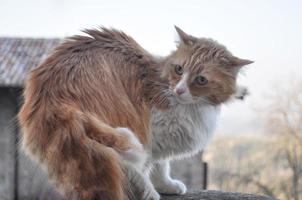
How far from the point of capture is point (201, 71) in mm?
1710

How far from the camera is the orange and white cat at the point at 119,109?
1396 millimetres

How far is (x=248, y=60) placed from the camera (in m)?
1.76

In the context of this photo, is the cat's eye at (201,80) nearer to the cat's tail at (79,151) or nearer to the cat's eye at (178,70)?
the cat's eye at (178,70)

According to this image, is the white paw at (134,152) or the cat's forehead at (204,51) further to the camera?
the cat's forehead at (204,51)

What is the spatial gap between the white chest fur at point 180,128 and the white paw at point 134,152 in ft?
0.66

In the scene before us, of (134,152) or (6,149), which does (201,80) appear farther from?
(6,149)

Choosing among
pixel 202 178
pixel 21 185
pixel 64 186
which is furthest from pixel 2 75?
pixel 64 186

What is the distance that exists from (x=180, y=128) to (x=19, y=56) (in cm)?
468

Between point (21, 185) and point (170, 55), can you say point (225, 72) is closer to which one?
point (170, 55)

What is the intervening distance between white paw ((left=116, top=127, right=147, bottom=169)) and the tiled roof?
3900mm

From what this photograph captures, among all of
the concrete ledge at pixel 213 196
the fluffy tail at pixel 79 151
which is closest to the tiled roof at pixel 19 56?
the concrete ledge at pixel 213 196

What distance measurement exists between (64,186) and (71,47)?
19.3 inches

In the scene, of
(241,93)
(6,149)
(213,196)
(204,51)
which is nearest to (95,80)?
(204,51)

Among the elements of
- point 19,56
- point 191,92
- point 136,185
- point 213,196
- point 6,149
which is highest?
point 191,92
